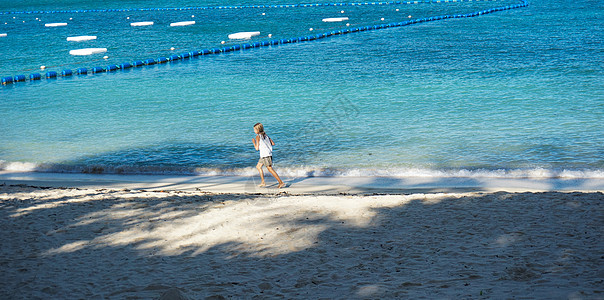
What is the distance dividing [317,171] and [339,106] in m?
6.34

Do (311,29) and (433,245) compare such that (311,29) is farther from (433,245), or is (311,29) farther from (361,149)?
(433,245)

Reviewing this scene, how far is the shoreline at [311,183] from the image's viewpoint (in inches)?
384

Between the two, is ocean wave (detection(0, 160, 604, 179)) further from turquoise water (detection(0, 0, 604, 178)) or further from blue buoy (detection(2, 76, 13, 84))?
blue buoy (detection(2, 76, 13, 84))

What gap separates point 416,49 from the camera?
27.0 m

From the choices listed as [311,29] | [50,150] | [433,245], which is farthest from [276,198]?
[311,29]

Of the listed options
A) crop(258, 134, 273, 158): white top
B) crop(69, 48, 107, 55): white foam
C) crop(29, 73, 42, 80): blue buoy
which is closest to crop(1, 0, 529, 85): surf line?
crop(29, 73, 42, 80): blue buoy

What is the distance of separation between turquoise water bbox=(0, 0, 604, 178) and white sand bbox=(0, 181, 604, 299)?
10.3 ft

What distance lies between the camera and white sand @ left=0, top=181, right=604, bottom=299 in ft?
18.0

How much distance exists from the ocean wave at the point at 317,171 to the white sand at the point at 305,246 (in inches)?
89.3

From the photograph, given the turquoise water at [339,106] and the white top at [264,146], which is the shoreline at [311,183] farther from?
the white top at [264,146]

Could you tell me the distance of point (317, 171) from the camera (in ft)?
37.8

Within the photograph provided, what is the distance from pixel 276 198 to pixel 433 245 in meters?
3.00

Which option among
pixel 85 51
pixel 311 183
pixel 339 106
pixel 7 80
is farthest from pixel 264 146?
pixel 85 51

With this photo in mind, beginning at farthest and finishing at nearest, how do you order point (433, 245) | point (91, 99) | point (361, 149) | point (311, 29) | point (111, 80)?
point (311, 29)
point (111, 80)
point (91, 99)
point (361, 149)
point (433, 245)
